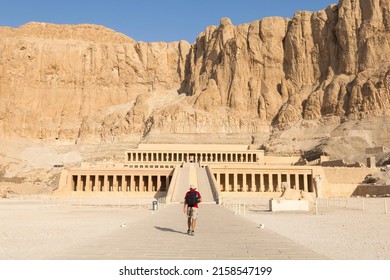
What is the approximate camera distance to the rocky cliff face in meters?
110

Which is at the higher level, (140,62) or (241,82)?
(140,62)

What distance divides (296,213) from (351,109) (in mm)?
81172

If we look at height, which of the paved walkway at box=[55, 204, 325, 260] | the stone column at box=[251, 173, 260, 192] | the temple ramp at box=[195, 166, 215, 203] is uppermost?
the paved walkway at box=[55, 204, 325, 260]

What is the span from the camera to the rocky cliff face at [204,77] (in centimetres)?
11044

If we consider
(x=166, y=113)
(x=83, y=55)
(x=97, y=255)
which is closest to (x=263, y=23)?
(x=166, y=113)

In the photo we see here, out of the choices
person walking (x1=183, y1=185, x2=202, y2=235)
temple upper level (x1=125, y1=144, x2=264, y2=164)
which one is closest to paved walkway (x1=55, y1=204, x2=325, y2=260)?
person walking (x1=183, y1=185, x2=202, y2=235)

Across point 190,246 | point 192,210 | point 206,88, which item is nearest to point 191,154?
point 206,88

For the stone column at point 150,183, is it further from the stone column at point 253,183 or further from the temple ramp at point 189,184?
the stone column at point 253,183

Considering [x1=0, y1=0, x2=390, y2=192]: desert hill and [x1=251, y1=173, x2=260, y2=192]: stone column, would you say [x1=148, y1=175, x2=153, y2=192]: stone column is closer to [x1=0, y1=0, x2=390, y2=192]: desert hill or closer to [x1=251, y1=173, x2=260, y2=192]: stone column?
[x1=251, y1=173, x2=260, y2=192]: stone column

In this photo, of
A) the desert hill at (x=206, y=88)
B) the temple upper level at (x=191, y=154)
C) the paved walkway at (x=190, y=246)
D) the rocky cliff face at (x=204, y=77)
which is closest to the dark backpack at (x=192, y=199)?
the paved walkway at (x=190, y=246)

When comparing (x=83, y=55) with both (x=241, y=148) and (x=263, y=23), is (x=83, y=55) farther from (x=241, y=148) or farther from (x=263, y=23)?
(x=241, y=148)

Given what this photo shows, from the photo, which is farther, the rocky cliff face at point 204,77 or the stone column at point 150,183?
the rocky cliff face at point 204,77

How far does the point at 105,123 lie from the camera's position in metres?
136

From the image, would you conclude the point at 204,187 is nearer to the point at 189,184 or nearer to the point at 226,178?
the point at 189,184
